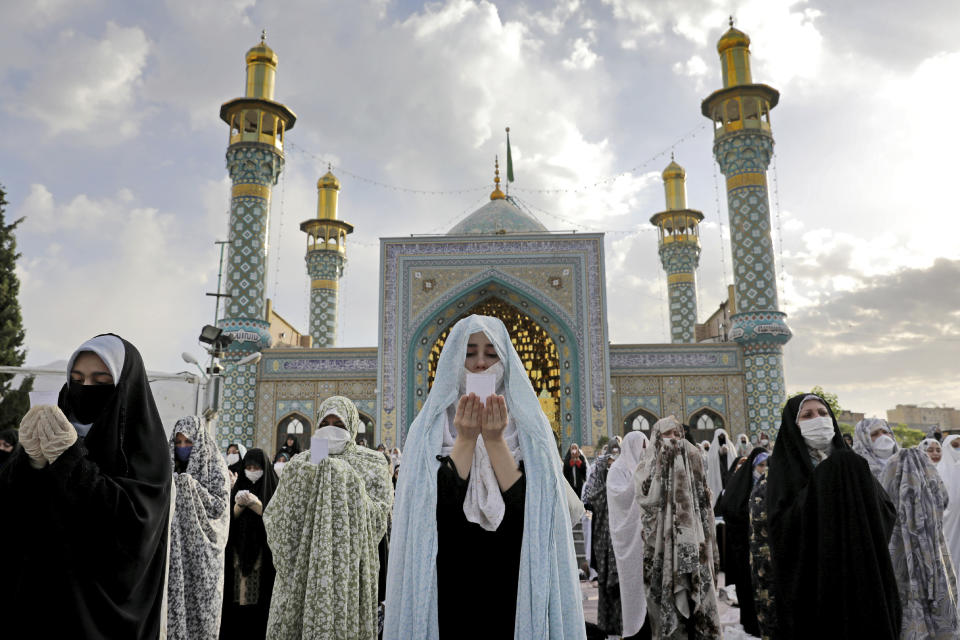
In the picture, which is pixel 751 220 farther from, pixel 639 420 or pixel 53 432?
pixel 53 432

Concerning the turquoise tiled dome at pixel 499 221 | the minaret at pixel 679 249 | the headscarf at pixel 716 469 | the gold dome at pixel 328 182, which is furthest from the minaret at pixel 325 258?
the headscarf at pixel 716 469

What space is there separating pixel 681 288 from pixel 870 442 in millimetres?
14529

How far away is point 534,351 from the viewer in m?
14.5

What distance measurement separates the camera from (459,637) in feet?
4.70

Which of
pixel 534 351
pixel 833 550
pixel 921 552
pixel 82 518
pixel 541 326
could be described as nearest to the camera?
pixel 82 518

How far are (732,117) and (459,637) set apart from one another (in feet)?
46.7

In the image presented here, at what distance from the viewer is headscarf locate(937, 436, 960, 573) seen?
4.03 m

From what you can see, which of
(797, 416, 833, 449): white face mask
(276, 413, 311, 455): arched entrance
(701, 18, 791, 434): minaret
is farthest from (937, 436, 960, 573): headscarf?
(276, 413, 311, 455): arched entrance

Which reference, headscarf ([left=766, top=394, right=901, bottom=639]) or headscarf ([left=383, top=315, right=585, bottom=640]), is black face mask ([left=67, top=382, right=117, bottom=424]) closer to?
headscarf ([left=383, top=315, right=585, bottom=640])

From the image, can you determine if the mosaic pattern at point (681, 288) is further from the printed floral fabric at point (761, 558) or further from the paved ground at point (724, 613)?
the printed floral fabric at point (761, 558)

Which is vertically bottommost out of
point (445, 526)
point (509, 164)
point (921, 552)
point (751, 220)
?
point (921, 552)

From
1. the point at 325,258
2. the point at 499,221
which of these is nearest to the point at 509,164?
the point at 499,221

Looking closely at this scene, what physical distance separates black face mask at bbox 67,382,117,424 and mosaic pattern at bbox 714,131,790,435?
1201cm

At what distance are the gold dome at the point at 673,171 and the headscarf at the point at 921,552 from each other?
15.9 meters
